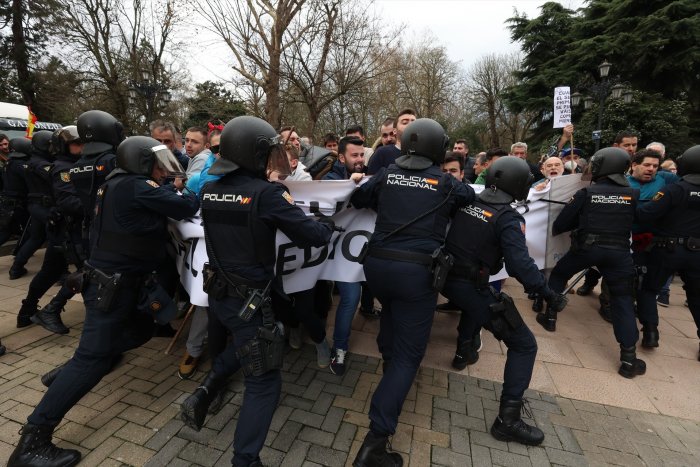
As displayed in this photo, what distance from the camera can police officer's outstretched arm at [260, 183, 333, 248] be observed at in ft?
7.52

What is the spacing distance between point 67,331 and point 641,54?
22.5 meters

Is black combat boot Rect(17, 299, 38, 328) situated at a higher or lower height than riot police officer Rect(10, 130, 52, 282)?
lower

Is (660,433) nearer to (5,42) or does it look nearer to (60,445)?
(60,445)

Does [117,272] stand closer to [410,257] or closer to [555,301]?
[410,257]

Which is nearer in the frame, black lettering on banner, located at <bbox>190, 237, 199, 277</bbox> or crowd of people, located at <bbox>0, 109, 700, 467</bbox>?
crowd of people, located at <bbox>0, 109, 700, 467</bbox>

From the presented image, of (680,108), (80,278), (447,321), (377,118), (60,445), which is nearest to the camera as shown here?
(60,445)

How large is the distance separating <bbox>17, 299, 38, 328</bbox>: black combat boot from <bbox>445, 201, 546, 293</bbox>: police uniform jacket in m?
4.77

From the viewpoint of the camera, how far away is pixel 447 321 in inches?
189

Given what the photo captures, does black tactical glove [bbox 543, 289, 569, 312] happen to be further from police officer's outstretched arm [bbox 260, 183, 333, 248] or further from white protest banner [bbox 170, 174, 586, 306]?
police officer's outstretched arm [bbox 260, 183, 333, 248]

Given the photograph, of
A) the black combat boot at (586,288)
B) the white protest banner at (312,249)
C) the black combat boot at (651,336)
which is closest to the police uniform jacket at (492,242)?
the white protest banner at (312,249)

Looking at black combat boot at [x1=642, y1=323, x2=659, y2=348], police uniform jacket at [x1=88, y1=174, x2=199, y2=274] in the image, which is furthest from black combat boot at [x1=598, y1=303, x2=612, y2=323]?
police uniform jacket at [x1=88, y1=174, x2=199, y2=274]

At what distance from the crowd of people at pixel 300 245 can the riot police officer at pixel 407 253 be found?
0.04 feet

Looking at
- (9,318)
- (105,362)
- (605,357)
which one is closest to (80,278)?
(105,362)

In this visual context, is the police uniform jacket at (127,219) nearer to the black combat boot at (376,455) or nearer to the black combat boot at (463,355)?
the black combat boot at (376,455)
